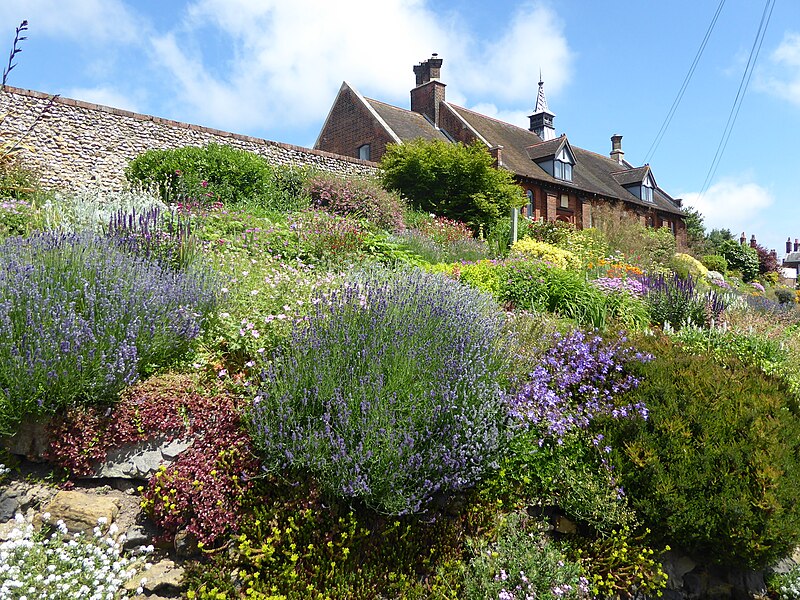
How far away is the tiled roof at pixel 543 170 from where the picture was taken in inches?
1021

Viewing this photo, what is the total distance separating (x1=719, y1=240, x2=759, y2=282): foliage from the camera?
31.8 m

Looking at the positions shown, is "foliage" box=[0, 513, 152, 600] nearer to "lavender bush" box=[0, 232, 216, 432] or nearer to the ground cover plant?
the ground cover plant

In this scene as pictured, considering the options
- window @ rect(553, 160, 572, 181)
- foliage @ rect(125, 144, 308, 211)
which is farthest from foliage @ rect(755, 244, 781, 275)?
foliage @ rect(125, 144, 308, 211)

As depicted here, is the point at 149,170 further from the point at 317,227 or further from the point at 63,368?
the point at 63,368

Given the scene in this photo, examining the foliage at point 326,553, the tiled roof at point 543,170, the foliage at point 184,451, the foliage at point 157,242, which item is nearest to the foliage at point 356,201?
the foliage at point 157,242

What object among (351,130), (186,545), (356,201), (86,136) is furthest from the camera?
(351,130)

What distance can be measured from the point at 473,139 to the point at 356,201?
12.4 m

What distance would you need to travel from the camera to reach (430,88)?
26.5 metres

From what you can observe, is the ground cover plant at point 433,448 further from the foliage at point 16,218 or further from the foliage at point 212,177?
the foliage at point 212,177

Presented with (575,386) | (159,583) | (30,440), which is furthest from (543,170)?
(159,583)

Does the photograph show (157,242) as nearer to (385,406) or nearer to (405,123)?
(385,406)

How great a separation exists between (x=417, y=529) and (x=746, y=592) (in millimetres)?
2274

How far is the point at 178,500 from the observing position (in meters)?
3.39

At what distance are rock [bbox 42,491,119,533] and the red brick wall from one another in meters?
20.4
